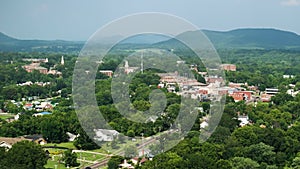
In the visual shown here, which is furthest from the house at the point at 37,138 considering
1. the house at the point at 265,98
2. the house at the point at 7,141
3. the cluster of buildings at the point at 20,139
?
the house at the point at 265,98

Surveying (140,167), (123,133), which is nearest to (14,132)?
(123,133)

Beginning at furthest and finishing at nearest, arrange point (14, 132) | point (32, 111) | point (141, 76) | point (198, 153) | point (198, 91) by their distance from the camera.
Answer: point (141, 76)
point (198, 91)
point (32, 111)
point (14, 132)
point (198, 153)

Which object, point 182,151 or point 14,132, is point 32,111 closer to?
point 14,132

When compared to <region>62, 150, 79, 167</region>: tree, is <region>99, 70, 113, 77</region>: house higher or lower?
higher

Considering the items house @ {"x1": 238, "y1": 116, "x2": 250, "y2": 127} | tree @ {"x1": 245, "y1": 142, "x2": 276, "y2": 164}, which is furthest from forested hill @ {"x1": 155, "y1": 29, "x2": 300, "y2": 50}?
tree @ {"x1": 245, "y1": 142, "x2": 276, "y2": 164}

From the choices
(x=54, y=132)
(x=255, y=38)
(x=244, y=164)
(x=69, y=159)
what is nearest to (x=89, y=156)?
(x=69, y=159)

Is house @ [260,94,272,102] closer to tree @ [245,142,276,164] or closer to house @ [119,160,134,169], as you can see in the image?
tree @ [245,142,276,164]

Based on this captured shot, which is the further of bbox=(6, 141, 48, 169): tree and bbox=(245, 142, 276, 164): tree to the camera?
bbox=(245, 142, 276, 164): tree

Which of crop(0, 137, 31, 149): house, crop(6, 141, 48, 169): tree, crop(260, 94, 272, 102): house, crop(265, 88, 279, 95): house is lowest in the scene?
crop(0, 137, 31, 149): house

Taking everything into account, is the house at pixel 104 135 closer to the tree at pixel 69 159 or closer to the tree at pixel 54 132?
the tree at pixel 69 159

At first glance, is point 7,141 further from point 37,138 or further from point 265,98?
point 265,98
